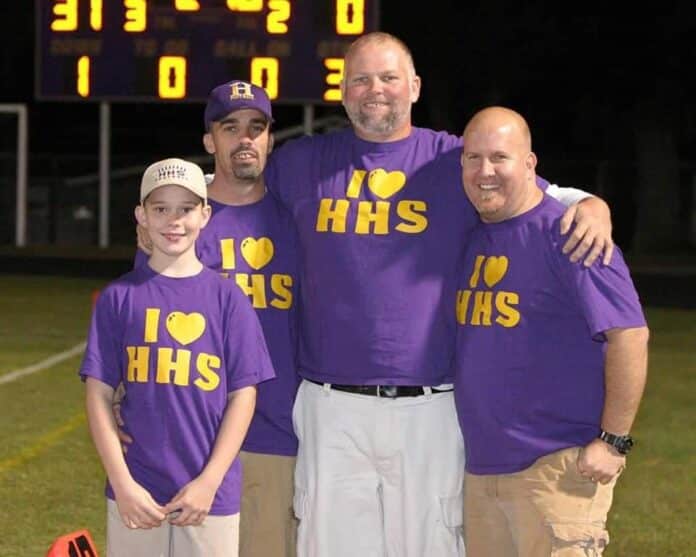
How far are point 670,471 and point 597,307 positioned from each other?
4.81 metres

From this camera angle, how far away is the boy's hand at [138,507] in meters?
4.38

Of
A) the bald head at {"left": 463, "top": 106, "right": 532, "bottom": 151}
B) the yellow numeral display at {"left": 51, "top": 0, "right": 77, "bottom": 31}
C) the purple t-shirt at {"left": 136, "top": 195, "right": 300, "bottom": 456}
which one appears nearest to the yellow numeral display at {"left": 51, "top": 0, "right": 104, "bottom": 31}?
the yellow numeral display at {"left": 51, "top": 0, "right": 77, "bottom": 31}

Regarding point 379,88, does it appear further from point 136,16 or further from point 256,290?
point 136,16

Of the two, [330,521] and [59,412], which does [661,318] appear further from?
[330,521]

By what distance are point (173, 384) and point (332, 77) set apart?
49.7 ft

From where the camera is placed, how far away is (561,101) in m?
38.3

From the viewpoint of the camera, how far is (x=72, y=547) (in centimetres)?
487

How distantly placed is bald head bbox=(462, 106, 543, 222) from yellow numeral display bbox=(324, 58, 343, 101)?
1455 centimetres

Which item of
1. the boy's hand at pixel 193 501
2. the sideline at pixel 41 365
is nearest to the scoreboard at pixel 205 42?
the sideline at pixel 41 365

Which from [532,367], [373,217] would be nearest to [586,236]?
[532,367]

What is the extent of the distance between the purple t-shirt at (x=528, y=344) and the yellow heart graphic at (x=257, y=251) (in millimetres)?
714

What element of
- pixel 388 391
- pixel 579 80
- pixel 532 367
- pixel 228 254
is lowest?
pixel 388 391

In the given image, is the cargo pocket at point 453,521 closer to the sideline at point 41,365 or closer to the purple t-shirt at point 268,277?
the purple t-shirt at point 268,277

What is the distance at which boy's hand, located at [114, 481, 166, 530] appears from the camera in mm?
4383
